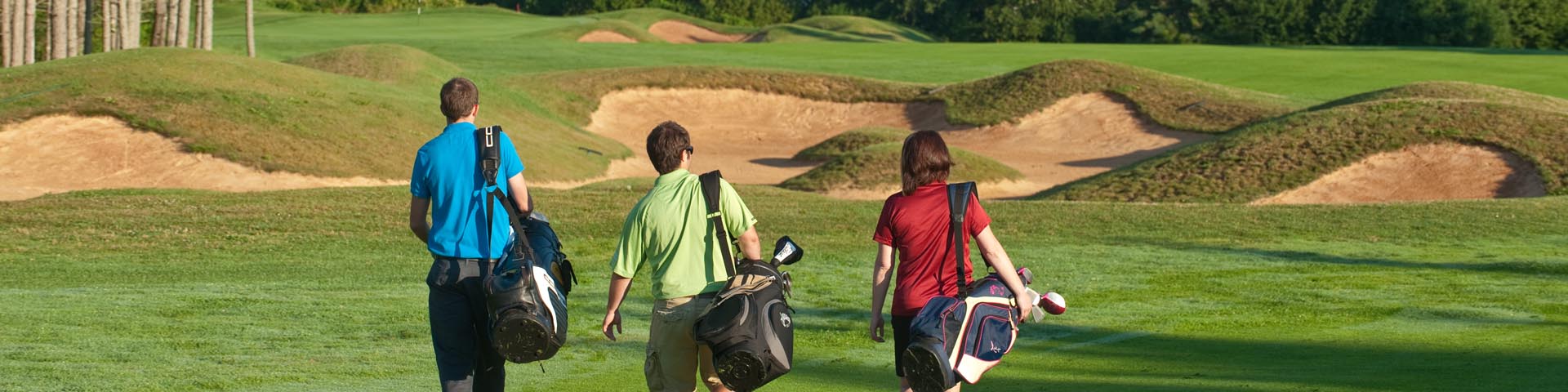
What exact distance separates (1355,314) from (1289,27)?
67.2 metres

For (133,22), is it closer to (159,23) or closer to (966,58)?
(159,23)

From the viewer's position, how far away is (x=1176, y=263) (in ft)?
52.8

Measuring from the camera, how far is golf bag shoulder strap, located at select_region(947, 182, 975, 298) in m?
5.88

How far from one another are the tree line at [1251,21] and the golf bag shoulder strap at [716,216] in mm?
70014

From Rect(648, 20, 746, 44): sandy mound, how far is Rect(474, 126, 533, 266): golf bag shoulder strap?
3072 inches

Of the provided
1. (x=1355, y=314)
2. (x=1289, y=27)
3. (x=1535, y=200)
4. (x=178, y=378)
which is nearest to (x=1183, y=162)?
(x=1535, y=200)

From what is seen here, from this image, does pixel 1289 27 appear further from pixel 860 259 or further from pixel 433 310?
pixel 433 310

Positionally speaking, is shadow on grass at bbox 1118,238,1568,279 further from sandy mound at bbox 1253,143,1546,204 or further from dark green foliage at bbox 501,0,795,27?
dark green foliage at bbox 501,0,795,27

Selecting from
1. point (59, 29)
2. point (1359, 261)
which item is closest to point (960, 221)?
point (1359, 261)

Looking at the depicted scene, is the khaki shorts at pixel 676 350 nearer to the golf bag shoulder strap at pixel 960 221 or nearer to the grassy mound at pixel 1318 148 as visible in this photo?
the golf bag shoulder strap at pixel 960 221

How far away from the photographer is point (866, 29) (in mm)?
85688

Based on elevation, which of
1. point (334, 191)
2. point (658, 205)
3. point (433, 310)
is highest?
point (658, 205)

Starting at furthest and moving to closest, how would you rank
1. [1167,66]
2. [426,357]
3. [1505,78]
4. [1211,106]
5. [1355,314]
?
1. [1167,66]
2. [1505,78]
3. [1211,106]
4. [1355,314]
5. [426,357]

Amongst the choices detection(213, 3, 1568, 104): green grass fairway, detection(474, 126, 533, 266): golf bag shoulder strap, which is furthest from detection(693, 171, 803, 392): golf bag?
detection(213, 3, 1568, 104): green grass fairway
